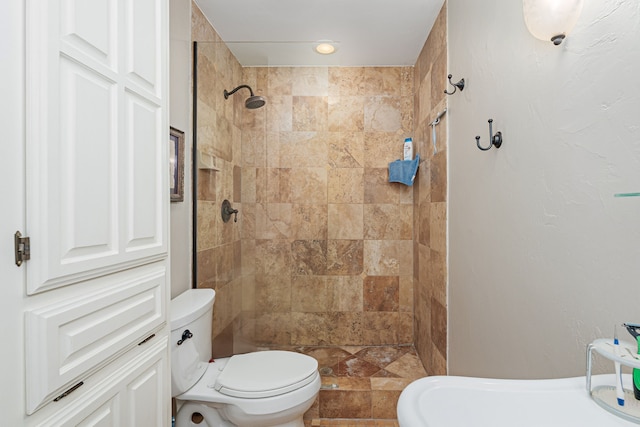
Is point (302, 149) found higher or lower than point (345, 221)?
higher

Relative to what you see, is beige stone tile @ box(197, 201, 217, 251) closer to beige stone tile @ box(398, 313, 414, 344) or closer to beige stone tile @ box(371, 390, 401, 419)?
beige stone tile @ box(371, 390, 401, 419)

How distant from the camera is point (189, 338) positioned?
56.7 inches

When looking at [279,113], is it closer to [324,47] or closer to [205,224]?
[324,47]

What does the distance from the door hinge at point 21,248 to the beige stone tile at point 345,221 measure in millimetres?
1905

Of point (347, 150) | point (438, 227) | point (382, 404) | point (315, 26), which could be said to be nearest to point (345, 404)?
point (382, 404)

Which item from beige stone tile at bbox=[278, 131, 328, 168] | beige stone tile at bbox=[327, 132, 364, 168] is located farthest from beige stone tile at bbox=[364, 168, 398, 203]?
beige stone tile at bbox=[278, 131, 328, 168]

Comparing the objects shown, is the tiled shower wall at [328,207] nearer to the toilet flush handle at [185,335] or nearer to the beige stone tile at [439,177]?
the beige stone tile at [439,177]

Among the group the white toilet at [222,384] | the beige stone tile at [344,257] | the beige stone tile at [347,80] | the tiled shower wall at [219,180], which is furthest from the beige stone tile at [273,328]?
the beige stone tile at [347,80]

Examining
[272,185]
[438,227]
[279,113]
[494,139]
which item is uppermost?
[279,113]

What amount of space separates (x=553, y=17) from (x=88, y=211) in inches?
50.0

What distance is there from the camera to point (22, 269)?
0.61 meters

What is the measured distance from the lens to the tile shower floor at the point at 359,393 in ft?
6.29

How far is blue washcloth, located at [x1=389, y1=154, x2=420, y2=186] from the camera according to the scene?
95.1 inches

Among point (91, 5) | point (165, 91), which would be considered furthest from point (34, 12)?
point (165, 91)
